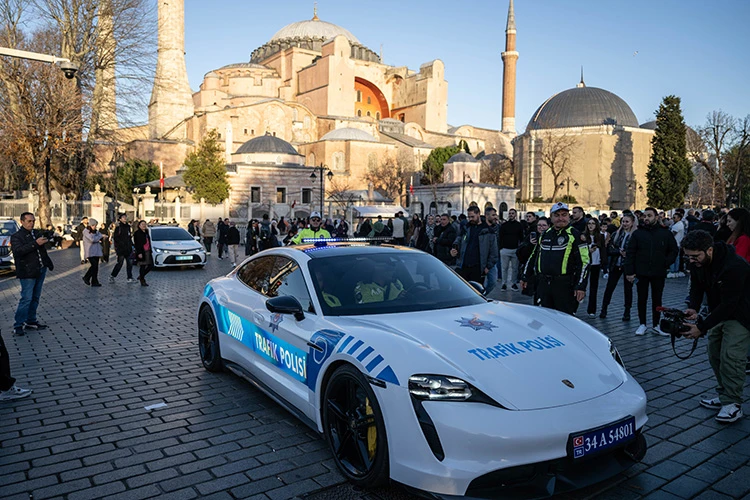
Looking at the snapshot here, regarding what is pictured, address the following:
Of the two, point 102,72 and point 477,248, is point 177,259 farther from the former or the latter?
point 102,72

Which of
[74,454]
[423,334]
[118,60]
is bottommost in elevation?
[74,454]

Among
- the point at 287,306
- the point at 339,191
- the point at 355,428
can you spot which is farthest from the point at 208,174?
the point at 355,428

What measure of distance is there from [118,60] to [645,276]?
32478 millimetres

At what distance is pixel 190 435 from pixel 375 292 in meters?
1.90

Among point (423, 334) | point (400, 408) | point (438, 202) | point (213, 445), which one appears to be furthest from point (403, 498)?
point (438, 202)

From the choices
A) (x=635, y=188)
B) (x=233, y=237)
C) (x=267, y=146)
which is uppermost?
(x=267, y=146)

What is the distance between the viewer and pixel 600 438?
3.16 meters

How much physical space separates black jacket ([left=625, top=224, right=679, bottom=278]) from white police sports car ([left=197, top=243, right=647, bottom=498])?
14.7 feet

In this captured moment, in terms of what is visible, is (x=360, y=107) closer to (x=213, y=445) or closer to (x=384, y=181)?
(x=384, y=181)

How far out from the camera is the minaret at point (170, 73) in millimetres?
56281

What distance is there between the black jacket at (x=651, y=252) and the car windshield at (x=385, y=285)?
15.0 ft

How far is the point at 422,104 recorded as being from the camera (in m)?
81.2

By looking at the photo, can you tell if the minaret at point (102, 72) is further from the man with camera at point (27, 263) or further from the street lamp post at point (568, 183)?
the street lamp post at point (568, 183)

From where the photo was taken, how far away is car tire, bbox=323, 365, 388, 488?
3.35m
